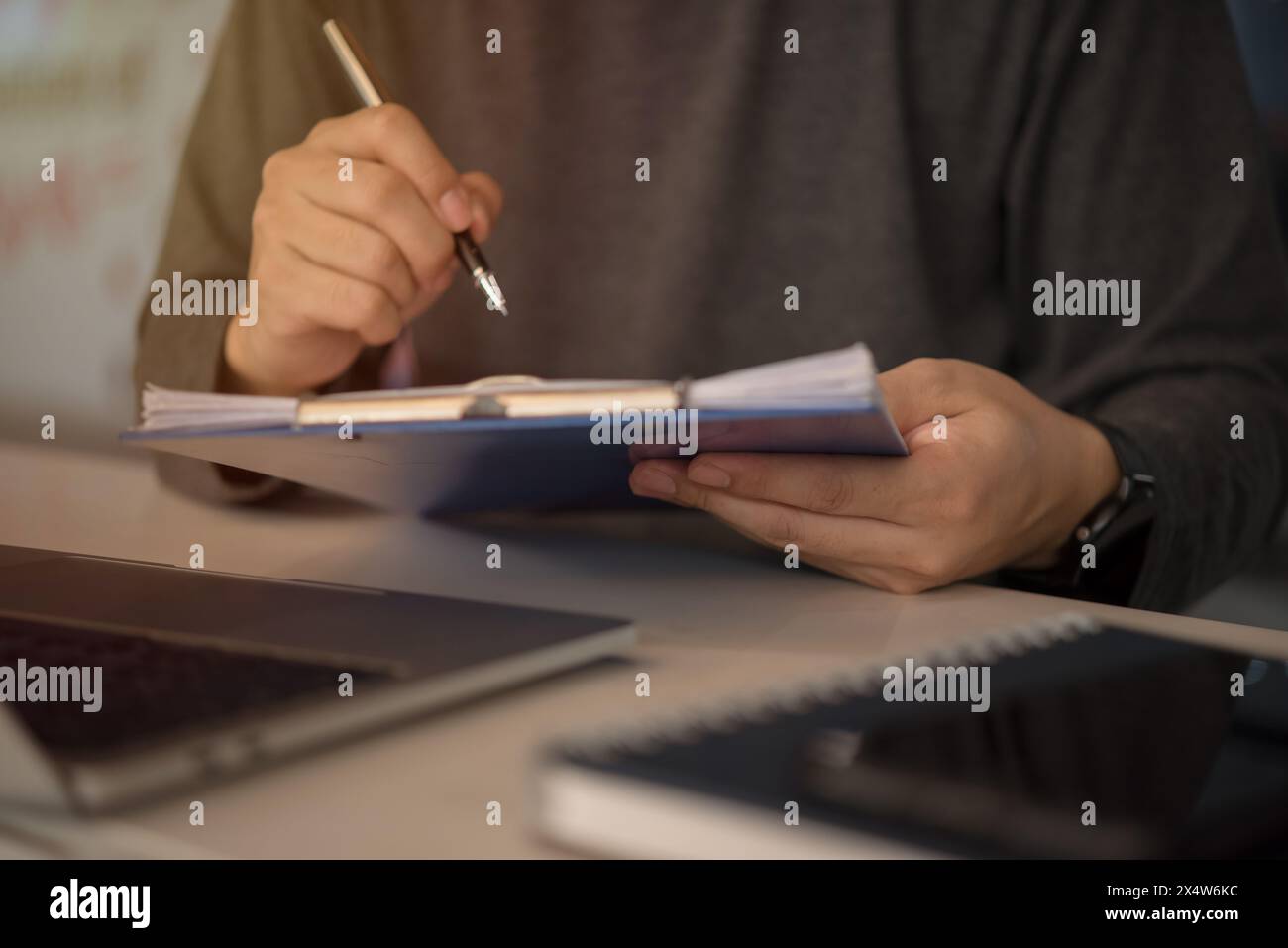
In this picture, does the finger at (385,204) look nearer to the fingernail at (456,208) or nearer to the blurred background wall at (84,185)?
the fingernail at (456,208)

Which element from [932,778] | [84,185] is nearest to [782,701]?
[932,778]

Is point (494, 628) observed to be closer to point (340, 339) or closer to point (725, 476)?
point (725, 476)

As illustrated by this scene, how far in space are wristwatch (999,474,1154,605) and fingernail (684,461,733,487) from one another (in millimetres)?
280

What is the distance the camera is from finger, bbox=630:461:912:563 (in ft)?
2.09

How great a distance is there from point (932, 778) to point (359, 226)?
22.9 inches

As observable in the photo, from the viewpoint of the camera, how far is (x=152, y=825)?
1.14 feet

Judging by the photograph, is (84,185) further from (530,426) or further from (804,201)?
(530,426)

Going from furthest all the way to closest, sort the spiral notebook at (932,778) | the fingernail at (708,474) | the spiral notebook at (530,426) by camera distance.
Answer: the fingernail at (708,474) < the spiral notebook at (530,426) < the spiral notebook at (932,778)

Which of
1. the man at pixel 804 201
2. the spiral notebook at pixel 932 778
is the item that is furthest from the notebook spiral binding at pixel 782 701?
the man at pixel 804 201

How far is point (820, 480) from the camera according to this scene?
613 mm

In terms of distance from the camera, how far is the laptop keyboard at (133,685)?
0.36 metres
